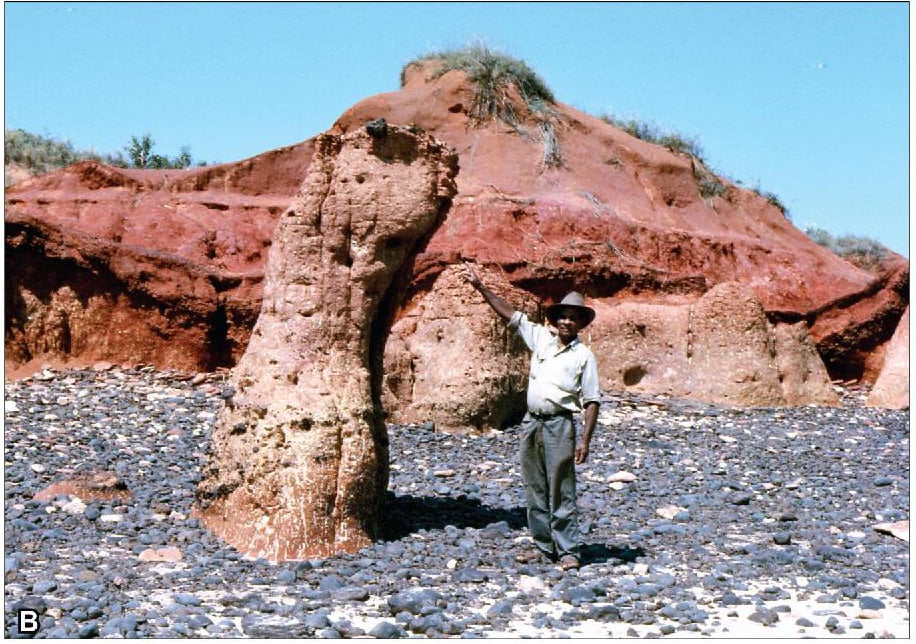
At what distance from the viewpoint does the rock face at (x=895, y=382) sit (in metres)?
12.1

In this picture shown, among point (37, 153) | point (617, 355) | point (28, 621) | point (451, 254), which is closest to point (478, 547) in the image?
point (28, 621)

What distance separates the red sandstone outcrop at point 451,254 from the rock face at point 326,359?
3670 millimetres

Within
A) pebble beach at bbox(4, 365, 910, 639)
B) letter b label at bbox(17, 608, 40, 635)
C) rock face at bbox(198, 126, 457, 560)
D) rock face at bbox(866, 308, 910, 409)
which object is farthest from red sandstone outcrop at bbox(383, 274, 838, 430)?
letter b label at bbox(17, 608, 40, 635)

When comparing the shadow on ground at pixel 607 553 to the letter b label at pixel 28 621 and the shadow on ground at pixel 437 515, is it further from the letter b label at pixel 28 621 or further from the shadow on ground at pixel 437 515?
the letter b label at pixel 28 621

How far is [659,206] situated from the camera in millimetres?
15492

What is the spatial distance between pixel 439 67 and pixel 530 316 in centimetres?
727

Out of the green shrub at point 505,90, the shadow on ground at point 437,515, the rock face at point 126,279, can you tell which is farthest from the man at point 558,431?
the green shrub at point 505,90

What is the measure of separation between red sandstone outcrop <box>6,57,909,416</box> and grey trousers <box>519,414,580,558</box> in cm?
393

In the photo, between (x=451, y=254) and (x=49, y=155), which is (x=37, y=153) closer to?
(x=49, y=155)

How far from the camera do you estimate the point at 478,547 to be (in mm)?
5379

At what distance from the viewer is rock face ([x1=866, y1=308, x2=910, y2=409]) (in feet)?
39.6

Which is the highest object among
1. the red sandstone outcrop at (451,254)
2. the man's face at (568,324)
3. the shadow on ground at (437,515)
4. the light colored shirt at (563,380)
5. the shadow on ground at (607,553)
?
the red sandstone outcrop at (451,254)

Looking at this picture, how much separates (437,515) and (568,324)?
1.59 metres

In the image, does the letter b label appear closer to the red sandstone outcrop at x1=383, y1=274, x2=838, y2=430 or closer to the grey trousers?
the grey trousers
